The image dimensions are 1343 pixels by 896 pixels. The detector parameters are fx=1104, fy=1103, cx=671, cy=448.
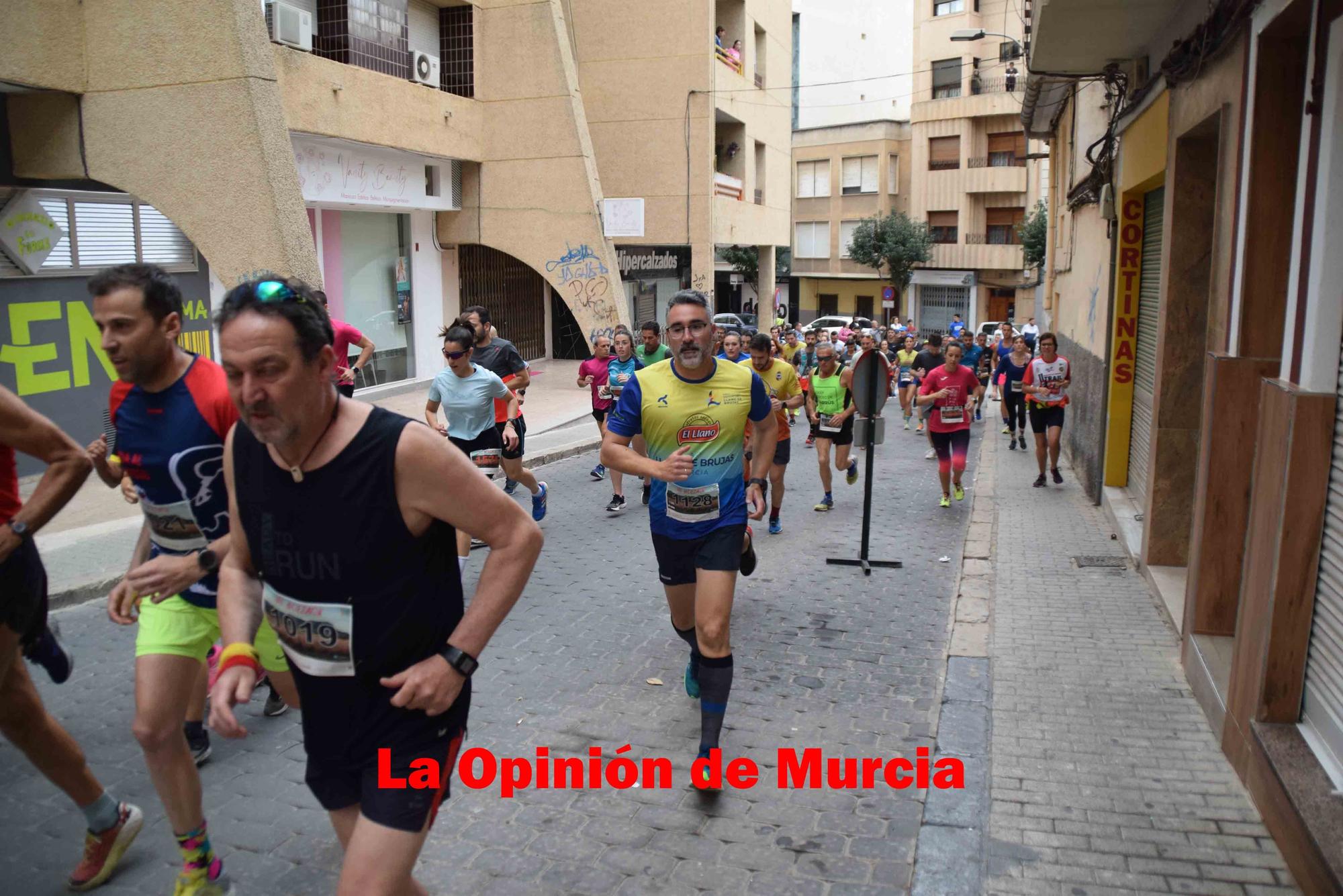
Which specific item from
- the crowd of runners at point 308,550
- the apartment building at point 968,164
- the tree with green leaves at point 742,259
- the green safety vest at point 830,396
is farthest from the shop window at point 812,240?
the crowd of runners at point 308,550

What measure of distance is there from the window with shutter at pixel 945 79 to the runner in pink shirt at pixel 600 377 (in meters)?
45.2

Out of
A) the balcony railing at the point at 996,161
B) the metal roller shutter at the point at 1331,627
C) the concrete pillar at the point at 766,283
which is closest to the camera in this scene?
the metal roller shutter at the point at 1331,627

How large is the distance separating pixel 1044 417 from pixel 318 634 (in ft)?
38.4

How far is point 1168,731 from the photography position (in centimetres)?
536

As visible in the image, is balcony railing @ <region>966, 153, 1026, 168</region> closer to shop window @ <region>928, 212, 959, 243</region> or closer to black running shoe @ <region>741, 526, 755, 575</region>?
shop window @ <region>928, 212, 959, 243</region>

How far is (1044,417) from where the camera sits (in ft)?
43.0

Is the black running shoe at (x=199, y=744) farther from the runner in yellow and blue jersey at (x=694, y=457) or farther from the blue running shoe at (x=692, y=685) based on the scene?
the blue running shoe at (x=692, y=685)

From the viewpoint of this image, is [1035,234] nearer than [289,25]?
No

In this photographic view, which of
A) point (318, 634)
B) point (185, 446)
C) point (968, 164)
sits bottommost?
point (318, 634)

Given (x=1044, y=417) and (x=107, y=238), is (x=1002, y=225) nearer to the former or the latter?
(x=1044, y=417)

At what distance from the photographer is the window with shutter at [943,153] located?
2088 inches

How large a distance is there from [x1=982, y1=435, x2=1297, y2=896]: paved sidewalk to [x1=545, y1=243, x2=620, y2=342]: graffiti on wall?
15282 millimetres

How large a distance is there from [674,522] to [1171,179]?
487 cm

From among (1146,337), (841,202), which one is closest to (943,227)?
(841,202)
